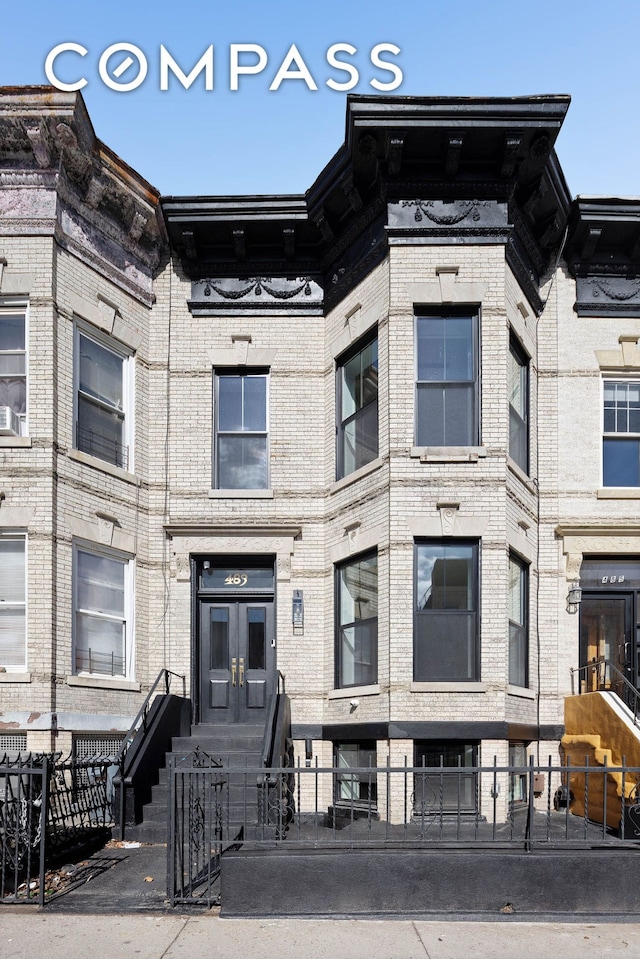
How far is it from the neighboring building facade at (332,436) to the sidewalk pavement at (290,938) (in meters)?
3.72

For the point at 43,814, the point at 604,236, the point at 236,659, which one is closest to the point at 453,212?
the point at 604,236

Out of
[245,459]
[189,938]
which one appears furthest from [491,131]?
[189,938]

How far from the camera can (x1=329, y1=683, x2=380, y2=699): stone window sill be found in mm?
12032

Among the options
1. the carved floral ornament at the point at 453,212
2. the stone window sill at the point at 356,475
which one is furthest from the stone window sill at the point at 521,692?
the carved floral ornament at the point at 453,212

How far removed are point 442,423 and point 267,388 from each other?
3215mm

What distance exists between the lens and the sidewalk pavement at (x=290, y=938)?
691 centimetres

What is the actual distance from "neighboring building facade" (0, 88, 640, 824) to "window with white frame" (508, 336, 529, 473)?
2.5 inches

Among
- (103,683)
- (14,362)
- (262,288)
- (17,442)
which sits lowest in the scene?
(103,683)

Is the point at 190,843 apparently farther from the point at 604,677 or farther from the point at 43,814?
the point at 604,677

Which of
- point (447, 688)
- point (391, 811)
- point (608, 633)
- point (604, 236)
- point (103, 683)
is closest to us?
point (391, 811)

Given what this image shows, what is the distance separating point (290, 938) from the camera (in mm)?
7254

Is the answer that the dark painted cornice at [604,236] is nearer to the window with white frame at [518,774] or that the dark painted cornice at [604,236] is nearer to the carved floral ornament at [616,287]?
the carved floral ornament at [616,287]

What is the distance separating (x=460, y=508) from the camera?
39.6 ft

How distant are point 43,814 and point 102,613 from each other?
4.86 meters
